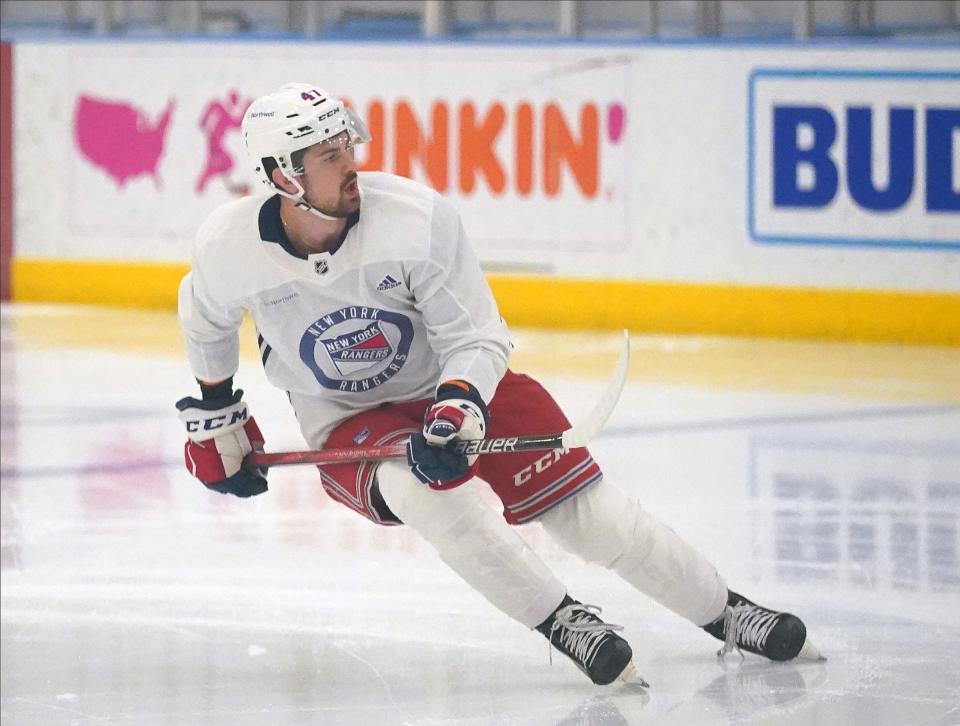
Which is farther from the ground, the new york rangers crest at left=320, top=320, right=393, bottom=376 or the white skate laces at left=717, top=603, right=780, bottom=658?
the new york rangers crest at left=320, top=320, right=393, bottom=376

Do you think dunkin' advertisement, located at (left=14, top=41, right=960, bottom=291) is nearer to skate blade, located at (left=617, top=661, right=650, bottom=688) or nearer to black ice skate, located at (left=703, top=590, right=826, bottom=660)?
black ice skate, located at (left=703, top=590, right=826, bottom=660)

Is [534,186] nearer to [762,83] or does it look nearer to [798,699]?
[762,83]

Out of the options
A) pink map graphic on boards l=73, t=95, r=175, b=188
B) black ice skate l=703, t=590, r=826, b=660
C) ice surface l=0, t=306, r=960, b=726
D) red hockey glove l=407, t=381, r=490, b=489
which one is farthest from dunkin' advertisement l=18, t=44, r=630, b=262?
red hockey glove l=407, t=381, r=490, b=489

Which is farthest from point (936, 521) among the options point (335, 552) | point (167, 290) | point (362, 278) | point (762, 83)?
point (167, 290)

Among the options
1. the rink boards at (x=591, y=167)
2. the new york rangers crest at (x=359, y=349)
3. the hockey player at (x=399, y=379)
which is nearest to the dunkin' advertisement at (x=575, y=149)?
the rink boards at (x=591, y=167)

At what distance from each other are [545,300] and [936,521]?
3741 mm

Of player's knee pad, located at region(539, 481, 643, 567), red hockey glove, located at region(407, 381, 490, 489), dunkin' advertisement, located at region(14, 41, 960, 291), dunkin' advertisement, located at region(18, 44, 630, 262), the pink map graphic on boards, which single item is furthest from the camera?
the pink map graphic on boards

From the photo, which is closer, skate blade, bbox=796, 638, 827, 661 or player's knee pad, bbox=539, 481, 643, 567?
player's knee pad, bbox=539, 481, 643, 567

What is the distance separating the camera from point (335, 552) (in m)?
4.29

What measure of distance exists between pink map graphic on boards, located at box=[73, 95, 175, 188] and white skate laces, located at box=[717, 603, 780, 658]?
6000 millimetres

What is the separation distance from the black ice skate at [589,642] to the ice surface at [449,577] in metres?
0.05

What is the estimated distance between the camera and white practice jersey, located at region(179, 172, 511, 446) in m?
3.06

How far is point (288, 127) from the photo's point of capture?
3031 millimetres

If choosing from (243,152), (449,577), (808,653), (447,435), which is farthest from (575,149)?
(447,435)
